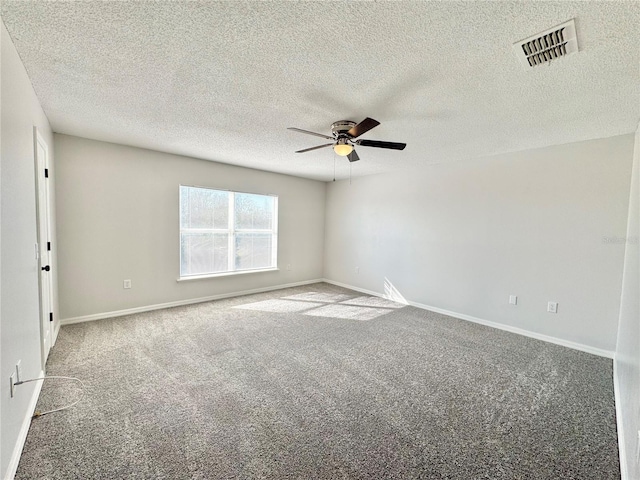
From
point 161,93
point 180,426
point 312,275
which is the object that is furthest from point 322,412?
point 312,275

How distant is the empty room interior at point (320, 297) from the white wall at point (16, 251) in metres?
0.03

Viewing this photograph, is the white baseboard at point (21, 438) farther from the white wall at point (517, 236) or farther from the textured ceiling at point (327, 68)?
the white wall at point (517, 236)

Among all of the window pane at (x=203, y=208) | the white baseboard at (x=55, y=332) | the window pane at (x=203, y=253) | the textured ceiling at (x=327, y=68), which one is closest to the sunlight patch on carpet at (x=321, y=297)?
the window pane at (x=203, y=253)

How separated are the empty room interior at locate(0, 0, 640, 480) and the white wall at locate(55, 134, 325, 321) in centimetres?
3

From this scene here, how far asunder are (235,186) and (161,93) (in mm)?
2696

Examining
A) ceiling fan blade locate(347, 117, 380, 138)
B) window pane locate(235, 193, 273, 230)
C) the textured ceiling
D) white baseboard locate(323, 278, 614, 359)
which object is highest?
the textured ceiling

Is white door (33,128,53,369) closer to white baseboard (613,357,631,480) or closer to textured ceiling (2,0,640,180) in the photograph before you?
textured ceiling (2,0,640,180)

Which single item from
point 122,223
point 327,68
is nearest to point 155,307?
point 122,223

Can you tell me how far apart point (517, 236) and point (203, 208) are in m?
4.59

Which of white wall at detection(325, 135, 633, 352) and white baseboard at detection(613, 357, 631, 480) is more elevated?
white wall at detection(325, 135, 633, 352)

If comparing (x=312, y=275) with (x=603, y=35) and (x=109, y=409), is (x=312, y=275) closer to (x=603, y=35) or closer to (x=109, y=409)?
(x=109, y=409)

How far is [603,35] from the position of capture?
1.45 m

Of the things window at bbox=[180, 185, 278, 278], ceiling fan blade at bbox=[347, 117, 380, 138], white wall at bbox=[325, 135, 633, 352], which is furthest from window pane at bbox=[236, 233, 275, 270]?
ceiling fan blade at bbox=[347, 117, 380, 138]

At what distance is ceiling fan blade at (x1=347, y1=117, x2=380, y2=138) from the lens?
223 cm
